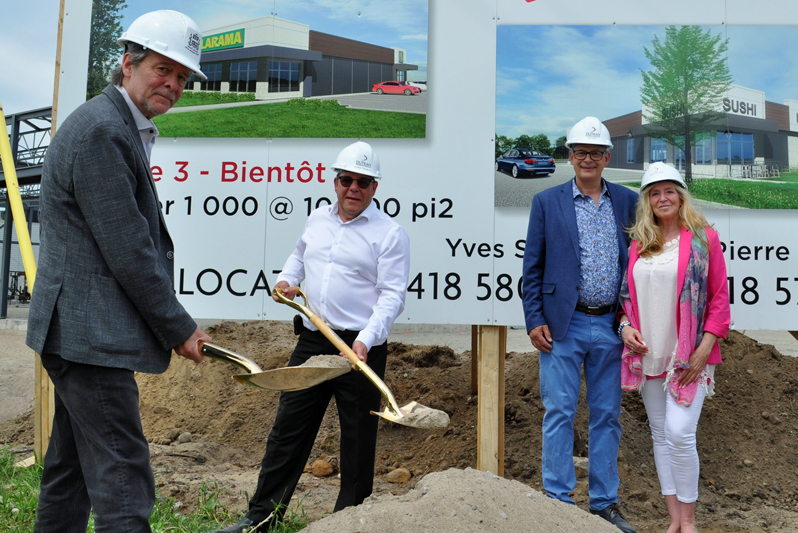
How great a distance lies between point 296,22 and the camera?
4773 mm

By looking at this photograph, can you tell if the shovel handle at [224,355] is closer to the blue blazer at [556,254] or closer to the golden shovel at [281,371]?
the golden shovel at [281,371]

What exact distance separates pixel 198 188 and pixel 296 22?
1288mm

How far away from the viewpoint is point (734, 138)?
464 centimetres

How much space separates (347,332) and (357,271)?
312 millimetres

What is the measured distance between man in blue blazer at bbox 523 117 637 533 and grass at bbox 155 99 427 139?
4.27 feet

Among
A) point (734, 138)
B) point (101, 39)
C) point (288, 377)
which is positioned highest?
point (101, 39)

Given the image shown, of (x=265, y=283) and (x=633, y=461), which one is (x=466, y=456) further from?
(x=265, y=283)

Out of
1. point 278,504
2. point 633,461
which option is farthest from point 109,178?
point 633,461

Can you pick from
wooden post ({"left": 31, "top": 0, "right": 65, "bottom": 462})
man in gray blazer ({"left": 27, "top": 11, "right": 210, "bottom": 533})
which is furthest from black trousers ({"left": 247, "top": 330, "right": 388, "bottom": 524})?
wooden post ({"left": 31, "top": 0, "right": 65, "bottom": 462})

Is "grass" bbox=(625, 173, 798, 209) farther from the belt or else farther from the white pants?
the white pants

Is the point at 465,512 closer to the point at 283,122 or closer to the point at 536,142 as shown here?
the point at 536,142

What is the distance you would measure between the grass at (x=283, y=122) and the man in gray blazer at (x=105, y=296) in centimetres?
228

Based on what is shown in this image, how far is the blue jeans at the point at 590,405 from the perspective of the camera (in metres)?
3.79

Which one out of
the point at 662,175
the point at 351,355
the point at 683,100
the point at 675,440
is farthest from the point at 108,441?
the point at 683,100
